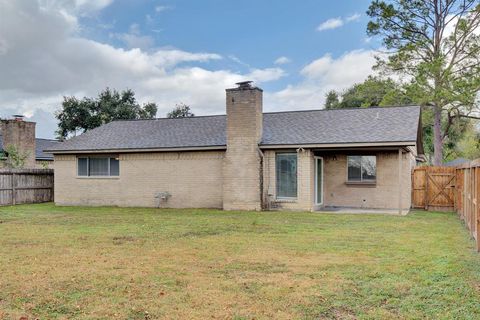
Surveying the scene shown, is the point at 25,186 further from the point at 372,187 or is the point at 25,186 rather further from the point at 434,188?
the point at 434,188

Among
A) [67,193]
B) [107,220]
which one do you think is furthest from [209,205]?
[67,193]

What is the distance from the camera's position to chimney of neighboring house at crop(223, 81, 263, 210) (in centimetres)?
1642

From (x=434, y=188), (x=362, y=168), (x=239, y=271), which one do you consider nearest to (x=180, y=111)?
(x=362, y=168)

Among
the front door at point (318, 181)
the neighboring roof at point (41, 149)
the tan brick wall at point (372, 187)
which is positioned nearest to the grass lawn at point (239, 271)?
Answer: the front door at point (318, 181)

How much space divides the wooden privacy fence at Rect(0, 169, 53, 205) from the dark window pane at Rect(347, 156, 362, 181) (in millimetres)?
14698

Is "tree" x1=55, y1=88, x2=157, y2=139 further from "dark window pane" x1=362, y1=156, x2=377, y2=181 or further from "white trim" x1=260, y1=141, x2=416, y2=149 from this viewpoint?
"dark window pane" x1=362, y1=156, x2=377, y2=181

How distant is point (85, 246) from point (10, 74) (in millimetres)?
17084

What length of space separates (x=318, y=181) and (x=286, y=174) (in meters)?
1.57

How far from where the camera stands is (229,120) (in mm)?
16703

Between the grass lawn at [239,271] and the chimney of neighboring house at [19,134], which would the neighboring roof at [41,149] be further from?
the grass lawn at [239,271]

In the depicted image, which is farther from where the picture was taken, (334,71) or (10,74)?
(334,71)

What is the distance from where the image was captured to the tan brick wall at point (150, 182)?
56.8 feet

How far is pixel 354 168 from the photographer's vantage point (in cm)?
1736

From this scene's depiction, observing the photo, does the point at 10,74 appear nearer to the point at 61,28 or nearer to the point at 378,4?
the point at 61,28
